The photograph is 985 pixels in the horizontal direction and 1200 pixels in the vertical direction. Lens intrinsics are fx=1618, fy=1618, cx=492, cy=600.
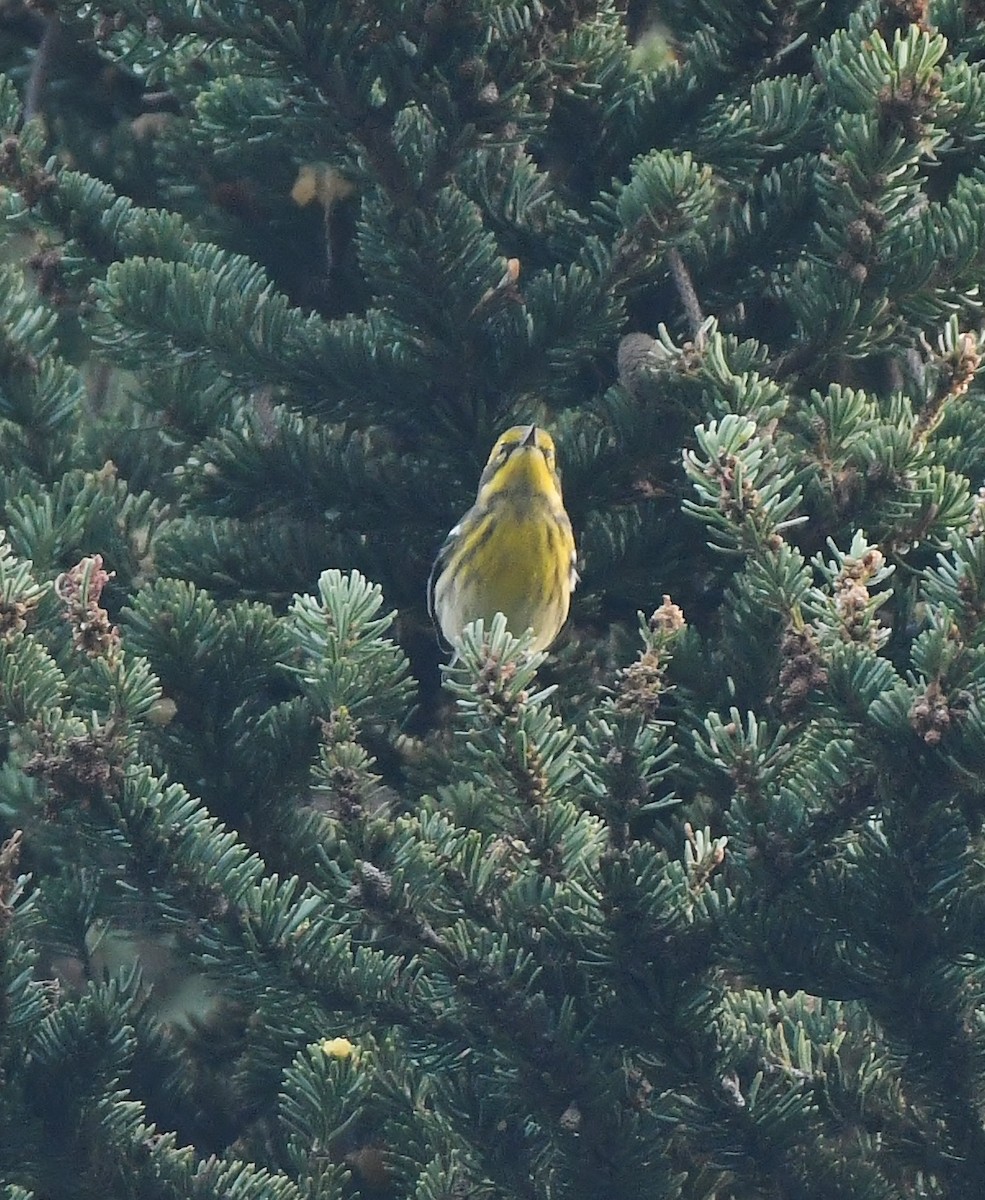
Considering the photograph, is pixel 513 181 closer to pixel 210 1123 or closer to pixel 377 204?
pixel 377 204

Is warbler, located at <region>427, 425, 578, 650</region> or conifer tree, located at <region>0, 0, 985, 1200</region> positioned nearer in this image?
conifer tree, located at <region>0, 0, 985, 1200</region>

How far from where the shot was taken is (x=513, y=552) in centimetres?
330

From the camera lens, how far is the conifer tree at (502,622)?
72.9 inches

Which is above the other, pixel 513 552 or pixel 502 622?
pixel 502 622

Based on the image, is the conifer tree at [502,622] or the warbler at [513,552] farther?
the warbler at [513,552]

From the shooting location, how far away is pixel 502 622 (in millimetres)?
1956

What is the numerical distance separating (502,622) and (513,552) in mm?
1353

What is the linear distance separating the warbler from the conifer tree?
2.5 inches

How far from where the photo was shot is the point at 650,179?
7.48 ft

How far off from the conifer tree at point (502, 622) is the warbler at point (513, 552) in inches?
2.5

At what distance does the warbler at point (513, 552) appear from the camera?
2.57m

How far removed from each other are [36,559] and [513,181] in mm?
999

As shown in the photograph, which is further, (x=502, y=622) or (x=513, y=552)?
(x=513, y=552)

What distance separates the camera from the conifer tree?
6.07 feet
